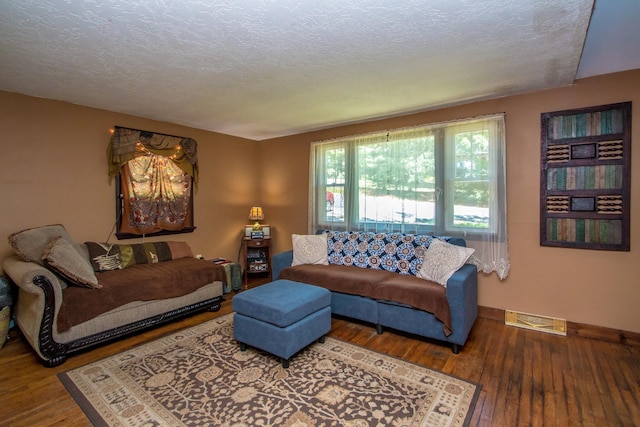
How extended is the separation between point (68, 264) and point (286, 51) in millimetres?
2581

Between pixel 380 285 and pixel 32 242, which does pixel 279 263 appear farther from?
pixel 32 242

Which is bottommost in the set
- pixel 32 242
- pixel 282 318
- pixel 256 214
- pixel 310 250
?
pixel 282 318

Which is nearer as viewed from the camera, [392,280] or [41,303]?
[41,303]

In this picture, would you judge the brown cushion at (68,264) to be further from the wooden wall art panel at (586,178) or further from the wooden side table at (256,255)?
the wooden wall art panel at (586,178)

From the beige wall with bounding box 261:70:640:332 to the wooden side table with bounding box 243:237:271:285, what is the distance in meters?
2.89

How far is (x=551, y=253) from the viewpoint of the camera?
3.04m

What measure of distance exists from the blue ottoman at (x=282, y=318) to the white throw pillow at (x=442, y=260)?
3.50 ft

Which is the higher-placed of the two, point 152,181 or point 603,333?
point 152,181

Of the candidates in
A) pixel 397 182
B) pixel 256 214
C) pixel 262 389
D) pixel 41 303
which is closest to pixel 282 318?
pixel 262 389

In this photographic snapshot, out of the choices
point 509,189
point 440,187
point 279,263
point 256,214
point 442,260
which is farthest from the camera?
point 256,214

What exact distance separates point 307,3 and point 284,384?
2452mm

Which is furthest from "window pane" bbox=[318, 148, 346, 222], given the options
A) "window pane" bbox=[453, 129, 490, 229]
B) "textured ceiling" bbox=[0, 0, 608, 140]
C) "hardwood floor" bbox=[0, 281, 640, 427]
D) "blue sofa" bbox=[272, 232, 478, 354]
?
"hardwood floor" bbox=[0, 281, 640, 427]

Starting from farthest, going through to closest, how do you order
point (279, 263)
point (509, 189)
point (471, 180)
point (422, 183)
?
point (279, 263), point (422, 183), point (471, 180), point (509, 189)

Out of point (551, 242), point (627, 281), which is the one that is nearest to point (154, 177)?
point (551, 242)
